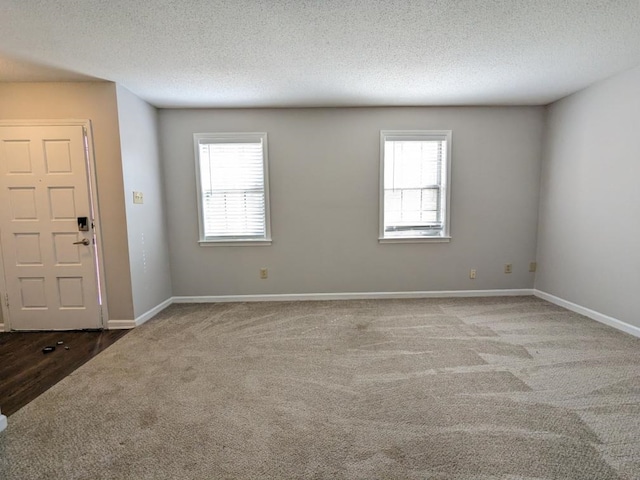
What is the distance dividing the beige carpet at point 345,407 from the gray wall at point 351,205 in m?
0.99

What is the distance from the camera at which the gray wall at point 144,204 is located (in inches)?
122

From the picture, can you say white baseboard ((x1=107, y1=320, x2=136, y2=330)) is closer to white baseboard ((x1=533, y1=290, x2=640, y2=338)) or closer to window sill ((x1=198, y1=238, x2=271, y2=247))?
window sill ((x1=198, y1=238, x2=271, y2=247))

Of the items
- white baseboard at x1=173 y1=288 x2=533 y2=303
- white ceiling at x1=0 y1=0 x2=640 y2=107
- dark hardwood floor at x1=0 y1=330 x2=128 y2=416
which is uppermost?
white ceiling at x1=0 y1=0 x2=640 y2=107

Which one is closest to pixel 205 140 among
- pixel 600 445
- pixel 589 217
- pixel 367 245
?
pixel 367 245

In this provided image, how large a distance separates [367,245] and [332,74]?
2.08m

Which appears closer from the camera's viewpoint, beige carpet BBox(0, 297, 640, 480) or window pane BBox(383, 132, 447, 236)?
beige carpet BBox(0, 297, 640, 480)

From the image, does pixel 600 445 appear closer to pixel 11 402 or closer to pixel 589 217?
pixel 589 217

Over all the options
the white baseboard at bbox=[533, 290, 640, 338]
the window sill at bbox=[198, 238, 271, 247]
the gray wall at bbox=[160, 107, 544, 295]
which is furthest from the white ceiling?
the white baseboard at bbox=[533, 290, 640, 338]

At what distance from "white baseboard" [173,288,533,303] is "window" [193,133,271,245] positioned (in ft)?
2.46

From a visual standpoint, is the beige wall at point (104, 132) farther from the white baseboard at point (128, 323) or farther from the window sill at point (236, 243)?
the window sill at point (236, 243)

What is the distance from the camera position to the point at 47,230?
3.01 metres

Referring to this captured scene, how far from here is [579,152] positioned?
331 cm

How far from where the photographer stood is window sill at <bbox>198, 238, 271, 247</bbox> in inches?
152

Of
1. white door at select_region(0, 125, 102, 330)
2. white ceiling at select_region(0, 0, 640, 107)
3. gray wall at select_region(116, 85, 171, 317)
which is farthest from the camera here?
gray wall at select_region(116, 85, 171, 317)
